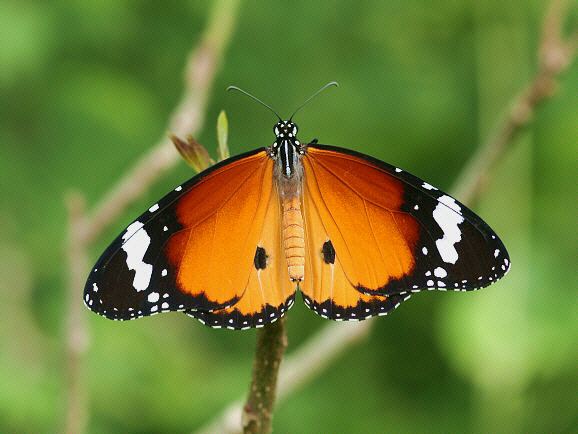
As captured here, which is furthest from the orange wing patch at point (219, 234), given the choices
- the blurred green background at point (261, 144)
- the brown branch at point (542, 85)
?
the blurred green background at point (261, 144)

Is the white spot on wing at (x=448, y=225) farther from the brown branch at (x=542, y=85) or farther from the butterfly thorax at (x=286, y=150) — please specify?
the butterfly thorax at (x=286, y=150)

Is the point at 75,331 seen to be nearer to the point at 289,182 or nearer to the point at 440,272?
the point at 289,182

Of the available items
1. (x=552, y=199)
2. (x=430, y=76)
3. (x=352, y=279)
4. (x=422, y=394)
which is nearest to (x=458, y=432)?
(x=422, y=394)

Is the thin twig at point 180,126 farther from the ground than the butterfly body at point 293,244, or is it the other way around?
the thin twig at point 180,126

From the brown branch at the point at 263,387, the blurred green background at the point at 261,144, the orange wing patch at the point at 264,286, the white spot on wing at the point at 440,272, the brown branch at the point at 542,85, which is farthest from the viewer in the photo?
the blurred green background at the point at 261,144

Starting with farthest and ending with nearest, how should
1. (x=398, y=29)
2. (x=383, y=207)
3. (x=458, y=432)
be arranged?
(x=398, y=29)
(x=458, y=432)
(x=383, y=207)

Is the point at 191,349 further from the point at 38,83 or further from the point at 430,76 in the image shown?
the point at 430,76

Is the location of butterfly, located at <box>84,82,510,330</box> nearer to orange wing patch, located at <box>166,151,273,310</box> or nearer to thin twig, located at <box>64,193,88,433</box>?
orange wing patch, located at <box>166,151,273,310</box>
